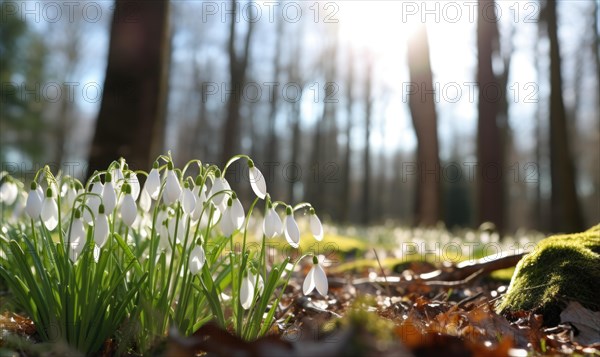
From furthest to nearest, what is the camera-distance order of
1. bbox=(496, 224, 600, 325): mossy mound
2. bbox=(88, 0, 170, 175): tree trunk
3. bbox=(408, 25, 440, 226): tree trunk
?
bbox=(408, 25, 440, 226): tree trunk, bbox=(88, 0, 170, 175): tree trunk, bbox=(496, 224, 600, 325): mossy mound

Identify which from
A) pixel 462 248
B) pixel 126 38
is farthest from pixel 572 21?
pixel 126 38

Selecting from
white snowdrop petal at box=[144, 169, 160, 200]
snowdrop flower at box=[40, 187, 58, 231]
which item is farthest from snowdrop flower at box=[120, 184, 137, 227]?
snowdrop flower at box=[40, 187, 58, 231]

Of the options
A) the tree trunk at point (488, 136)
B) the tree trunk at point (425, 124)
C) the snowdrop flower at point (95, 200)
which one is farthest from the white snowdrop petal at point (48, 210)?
the tree trunk at point (488, 136)

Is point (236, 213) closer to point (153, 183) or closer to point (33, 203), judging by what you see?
point (153, 183)

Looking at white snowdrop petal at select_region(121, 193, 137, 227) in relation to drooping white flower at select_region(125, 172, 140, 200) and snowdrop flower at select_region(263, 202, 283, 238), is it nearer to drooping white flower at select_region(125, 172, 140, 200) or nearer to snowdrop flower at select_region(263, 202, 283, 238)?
drooping white flower at select_region(125, 172, 140, 200)

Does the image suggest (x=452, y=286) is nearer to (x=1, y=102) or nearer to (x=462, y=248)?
(x=462, y=248)

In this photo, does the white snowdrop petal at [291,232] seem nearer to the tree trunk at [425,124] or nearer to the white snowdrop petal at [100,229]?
the white snowdrop petal at [100,229]

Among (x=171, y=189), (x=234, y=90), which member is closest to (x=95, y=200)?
(x=171, y=189)
